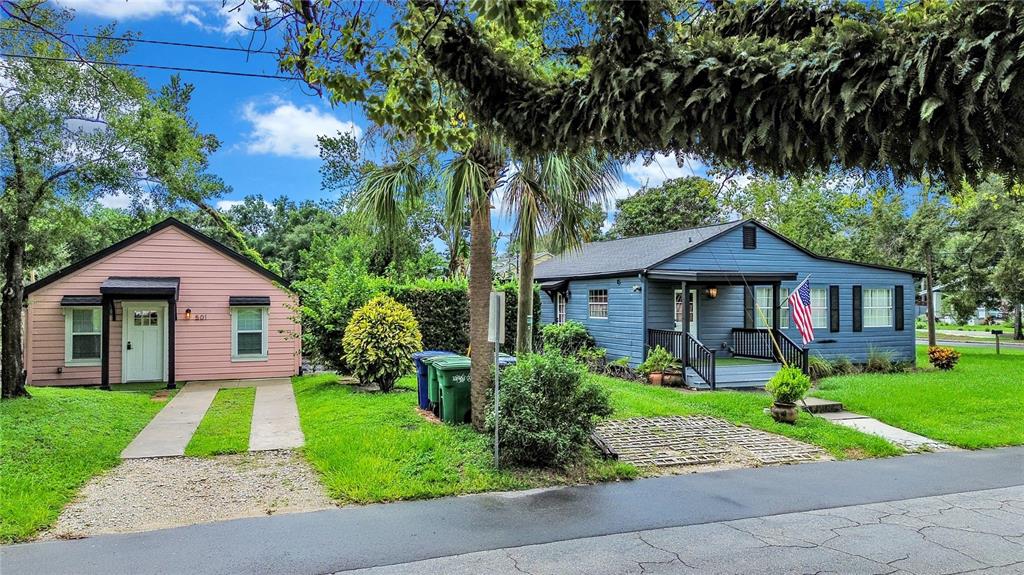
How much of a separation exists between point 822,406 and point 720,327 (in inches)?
242

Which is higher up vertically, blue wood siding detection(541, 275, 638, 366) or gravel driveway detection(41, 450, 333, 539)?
blue wood siding detection(541, 275, 638, 366)

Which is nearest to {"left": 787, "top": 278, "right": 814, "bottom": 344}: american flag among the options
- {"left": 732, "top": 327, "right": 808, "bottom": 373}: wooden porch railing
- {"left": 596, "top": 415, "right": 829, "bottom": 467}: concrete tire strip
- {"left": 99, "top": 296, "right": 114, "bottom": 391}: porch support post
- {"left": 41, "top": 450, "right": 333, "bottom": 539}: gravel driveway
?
{"left": 732, "top": 327, "right": 808, "bottom": 373}: wooden porch railing

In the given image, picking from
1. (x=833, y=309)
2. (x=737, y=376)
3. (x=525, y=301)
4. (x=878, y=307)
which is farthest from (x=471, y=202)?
(x=878, y=307)

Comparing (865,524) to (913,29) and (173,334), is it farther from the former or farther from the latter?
(173,334)

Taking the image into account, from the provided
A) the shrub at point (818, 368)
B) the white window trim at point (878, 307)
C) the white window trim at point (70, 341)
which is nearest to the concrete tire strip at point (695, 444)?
the shrub at point (818, 368)

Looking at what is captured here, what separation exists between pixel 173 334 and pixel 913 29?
1500 centimetres

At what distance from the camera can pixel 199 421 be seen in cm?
943

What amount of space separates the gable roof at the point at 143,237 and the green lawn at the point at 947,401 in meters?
13.2

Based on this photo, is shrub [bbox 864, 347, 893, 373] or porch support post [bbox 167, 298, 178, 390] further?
shrub [bbox 864, 347, 893, 373]

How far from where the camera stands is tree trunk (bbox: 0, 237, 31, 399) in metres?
10.1

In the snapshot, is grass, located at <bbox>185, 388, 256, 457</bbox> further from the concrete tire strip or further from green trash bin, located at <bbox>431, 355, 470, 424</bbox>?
the concrete tire strip

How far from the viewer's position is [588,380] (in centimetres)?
713

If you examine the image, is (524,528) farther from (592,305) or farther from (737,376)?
(592,305)

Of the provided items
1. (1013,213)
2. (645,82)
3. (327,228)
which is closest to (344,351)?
(645,82)
